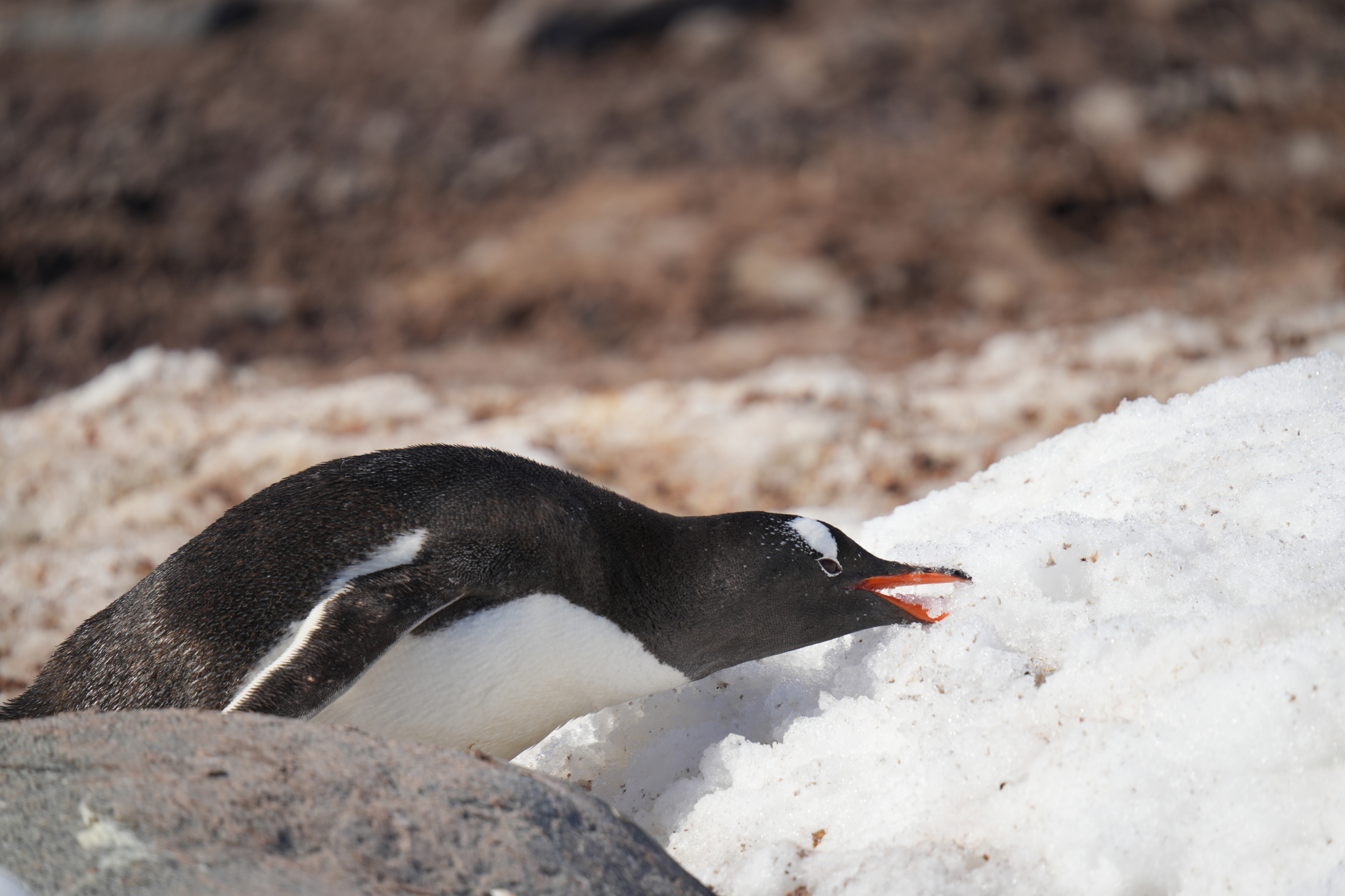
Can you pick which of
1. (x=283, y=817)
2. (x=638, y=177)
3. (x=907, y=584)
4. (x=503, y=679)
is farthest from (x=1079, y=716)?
(x=638, y=177)

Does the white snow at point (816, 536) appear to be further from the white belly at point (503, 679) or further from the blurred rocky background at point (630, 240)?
the blurred rocky background at point (630, 240)

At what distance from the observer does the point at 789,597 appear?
1.92 meters

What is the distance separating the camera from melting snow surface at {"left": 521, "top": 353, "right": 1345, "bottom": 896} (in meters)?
1.33

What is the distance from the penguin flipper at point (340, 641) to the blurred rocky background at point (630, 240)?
1620 millimetres

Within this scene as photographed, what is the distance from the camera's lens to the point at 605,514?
1.96 m

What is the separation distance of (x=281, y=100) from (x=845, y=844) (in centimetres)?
561

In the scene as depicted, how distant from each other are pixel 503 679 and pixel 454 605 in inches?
6.0

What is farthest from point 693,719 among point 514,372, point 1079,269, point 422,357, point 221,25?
point 221,25

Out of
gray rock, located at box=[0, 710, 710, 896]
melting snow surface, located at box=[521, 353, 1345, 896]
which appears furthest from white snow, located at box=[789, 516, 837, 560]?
gray rock, located at box=[0, 710, 710, 896]

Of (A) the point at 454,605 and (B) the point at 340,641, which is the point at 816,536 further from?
(B) the point at 340,641

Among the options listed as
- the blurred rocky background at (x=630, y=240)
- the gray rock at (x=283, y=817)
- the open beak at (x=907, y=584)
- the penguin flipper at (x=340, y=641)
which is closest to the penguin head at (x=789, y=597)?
the open beak at (x=907, y=584)

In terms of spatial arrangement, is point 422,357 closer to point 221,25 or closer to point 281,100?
point 281,100

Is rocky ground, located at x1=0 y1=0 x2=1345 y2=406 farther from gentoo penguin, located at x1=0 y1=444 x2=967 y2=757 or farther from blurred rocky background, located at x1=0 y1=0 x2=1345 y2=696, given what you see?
gentoo penguin, located at x1=0 y1=444 x2=967 y2=757

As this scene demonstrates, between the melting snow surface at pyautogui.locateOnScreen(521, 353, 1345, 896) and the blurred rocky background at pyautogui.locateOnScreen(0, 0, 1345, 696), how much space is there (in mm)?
1225
